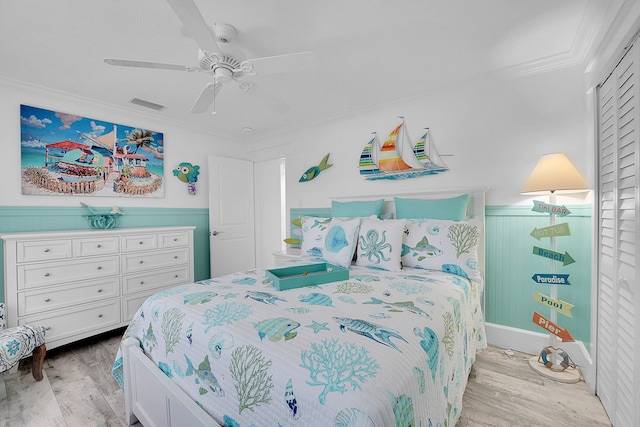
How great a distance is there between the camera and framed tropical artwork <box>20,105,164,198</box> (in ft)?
8.32

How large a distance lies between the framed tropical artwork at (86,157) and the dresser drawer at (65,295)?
92 centimetres

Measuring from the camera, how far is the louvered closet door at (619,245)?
128 cm

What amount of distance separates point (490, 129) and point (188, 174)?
3370 millimetres

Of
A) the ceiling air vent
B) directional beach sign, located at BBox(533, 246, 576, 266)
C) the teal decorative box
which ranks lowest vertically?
the teal decorative box

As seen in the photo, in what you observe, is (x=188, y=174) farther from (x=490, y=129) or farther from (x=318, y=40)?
(x=490, y=129)

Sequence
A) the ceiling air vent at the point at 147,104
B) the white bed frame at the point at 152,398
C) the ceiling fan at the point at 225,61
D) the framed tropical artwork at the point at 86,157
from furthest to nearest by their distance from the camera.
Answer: the ceiling air vent at the point at 147,104 < the framed tropical artwork at the point at 86,157 < the ceiling fan at the point at 225,61 < the white bed frame at the point at 152,398

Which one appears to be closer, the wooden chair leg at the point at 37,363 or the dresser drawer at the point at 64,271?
the wooden chair leg at the point at 37,363

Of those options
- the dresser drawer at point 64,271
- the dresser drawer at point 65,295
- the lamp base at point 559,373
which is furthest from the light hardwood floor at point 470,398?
the dresser drawer at point 64,271

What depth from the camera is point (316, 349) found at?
930 mm

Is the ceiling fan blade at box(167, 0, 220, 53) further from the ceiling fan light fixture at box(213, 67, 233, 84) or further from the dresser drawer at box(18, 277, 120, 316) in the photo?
the dresser drawer at box(18, 277, 120, 316)

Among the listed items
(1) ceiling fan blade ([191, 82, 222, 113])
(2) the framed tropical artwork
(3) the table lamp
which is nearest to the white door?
(2) the framed tropical artwork

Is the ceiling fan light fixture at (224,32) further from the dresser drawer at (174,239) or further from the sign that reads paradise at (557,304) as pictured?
the sign that reads paradise at (557,304)

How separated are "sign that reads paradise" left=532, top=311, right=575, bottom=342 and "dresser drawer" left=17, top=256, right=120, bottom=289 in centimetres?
352

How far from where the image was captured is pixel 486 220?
7.95 feet
